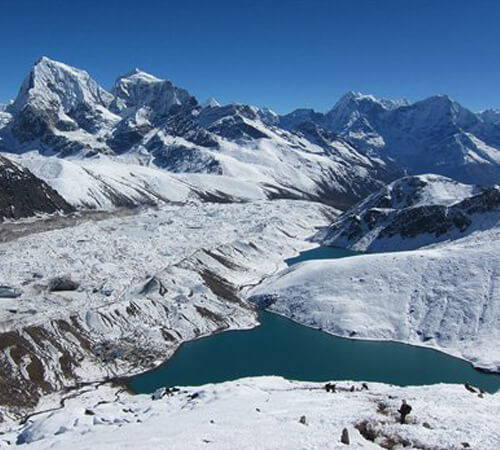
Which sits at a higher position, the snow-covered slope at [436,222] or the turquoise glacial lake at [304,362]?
the snow-covered slope at [436,222]

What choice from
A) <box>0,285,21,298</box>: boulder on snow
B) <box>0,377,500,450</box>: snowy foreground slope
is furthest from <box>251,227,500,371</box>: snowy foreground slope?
<box>0,285,21,298</box>: boulder on snow

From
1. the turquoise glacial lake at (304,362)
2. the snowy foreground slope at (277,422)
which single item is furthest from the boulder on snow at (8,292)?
the snowy foreground slope at (277,422)

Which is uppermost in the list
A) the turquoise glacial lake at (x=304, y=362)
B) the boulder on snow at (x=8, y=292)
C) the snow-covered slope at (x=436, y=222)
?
the snow-covered slope at (x=436, y=222)

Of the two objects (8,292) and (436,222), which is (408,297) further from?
(8,292)

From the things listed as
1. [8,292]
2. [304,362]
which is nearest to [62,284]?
[8,292]

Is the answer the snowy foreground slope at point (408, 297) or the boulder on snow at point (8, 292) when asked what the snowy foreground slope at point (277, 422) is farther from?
the boulder on snow at point (8, 292)
